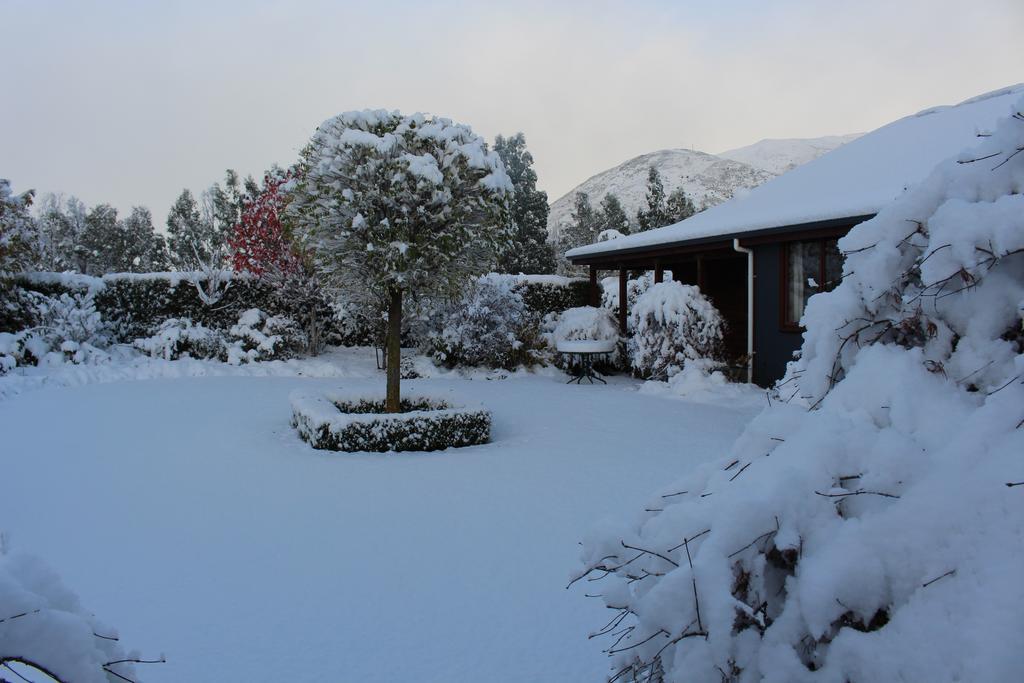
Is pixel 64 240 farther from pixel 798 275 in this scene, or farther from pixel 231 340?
pixel 798 275

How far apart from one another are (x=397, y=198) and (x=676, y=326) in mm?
6280

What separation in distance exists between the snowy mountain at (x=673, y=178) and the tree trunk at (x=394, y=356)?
311ft

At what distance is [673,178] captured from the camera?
11781cm

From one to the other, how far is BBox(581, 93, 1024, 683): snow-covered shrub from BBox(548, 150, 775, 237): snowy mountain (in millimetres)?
101489

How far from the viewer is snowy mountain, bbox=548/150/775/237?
108 m

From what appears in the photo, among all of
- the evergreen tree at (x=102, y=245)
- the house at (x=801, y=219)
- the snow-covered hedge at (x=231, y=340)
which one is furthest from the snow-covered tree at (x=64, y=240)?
the house at (x=801, y=219)

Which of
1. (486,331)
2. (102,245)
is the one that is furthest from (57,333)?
(102,245)

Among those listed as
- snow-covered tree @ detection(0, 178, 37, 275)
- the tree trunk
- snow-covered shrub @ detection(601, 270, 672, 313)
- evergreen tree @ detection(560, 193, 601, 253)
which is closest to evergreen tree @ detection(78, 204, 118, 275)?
snow-covered tree @ detection(0, 178, 37, 275)

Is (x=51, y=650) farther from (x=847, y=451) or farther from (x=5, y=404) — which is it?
(x=5, y=404)

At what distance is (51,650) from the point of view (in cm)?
111

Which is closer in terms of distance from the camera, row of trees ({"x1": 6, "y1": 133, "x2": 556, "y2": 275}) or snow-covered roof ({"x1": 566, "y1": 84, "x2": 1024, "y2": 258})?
snow-covered roof ({"x1": 566, "y1": 84, "x2": 1024, "y2": 258})

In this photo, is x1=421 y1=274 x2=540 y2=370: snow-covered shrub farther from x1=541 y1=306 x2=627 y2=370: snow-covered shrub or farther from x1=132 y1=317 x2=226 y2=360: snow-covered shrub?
x1=132 y1=317 x2=226 y2=360: snow-covered shrub

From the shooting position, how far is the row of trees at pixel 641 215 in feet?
97.9

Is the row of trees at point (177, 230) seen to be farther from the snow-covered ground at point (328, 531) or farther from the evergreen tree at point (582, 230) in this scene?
the snow-covered ground at point (328, 531)
